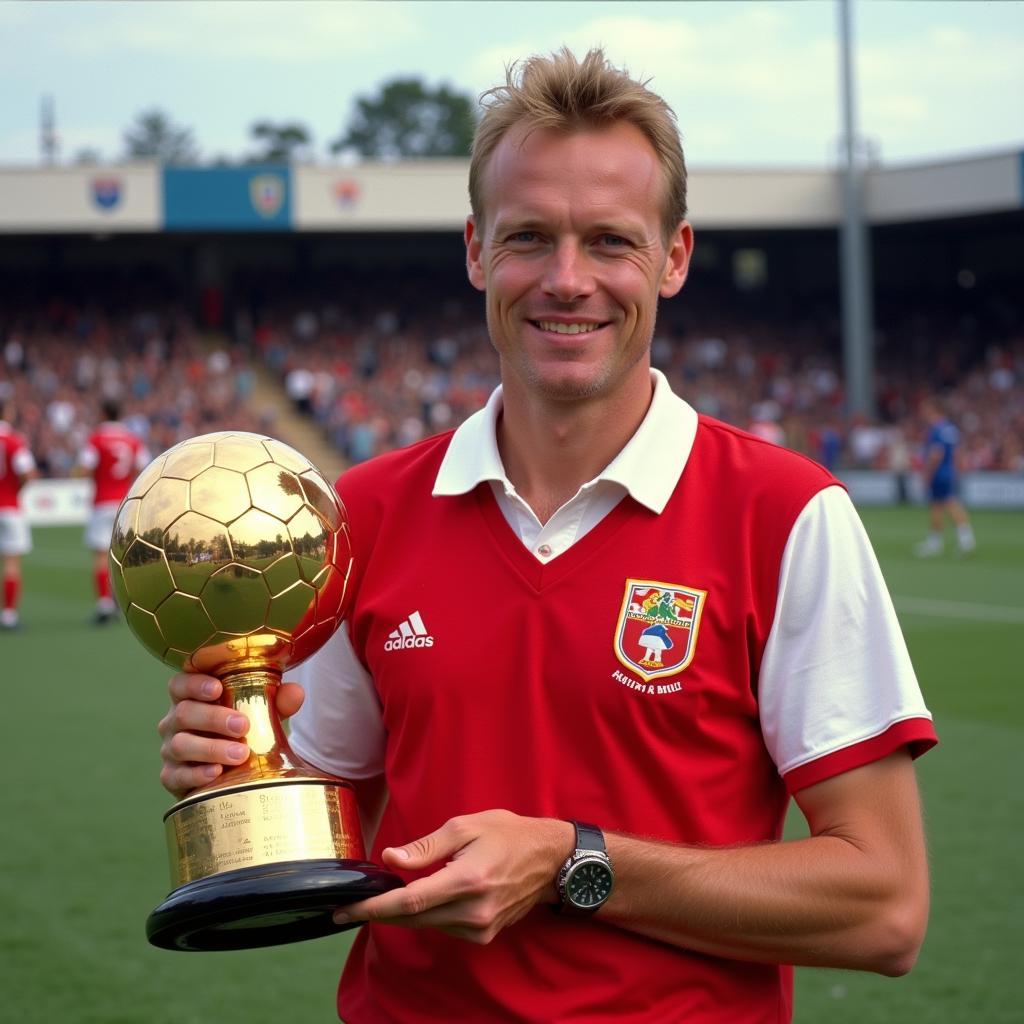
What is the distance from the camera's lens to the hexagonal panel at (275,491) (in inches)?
83.5

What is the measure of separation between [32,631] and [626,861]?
12.7m

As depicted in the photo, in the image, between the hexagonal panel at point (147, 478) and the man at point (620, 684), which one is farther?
the hexagonal panel at point (147, 478)

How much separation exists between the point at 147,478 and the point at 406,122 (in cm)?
8762

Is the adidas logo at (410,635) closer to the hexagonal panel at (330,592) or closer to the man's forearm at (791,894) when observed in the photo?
the hexagonal panel at (330,592)

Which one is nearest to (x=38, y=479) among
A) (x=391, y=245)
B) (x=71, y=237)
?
(x=71, y=237)

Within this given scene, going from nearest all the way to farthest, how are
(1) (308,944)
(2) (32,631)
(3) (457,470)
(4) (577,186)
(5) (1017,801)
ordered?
(4) (577,186) < (3) (457,470) < (1) (308,944) < (5) (1017,801) < (2) (32,631)

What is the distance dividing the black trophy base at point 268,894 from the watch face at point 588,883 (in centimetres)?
23

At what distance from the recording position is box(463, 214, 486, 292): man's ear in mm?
2342

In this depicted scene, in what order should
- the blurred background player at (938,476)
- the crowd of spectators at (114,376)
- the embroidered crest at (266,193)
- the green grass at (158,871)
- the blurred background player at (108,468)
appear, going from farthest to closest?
the embroidered crest at (266,193), the crowd of spectators at (114,376), the blurred background player at (938,476), the blurred background player at (108,468), the green grass at (158,871)

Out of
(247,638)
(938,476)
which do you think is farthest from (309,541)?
(938,476)

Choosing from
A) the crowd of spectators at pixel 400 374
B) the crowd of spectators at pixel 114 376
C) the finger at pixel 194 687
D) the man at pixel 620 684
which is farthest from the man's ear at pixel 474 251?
the crowd of spectators at pixel 114 376

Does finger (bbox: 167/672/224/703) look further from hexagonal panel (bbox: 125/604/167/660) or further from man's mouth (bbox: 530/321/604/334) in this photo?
man's mouth (bbox: 530/321/604/334)

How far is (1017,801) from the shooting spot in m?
7.00

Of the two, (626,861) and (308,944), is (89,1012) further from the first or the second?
(626,861)
